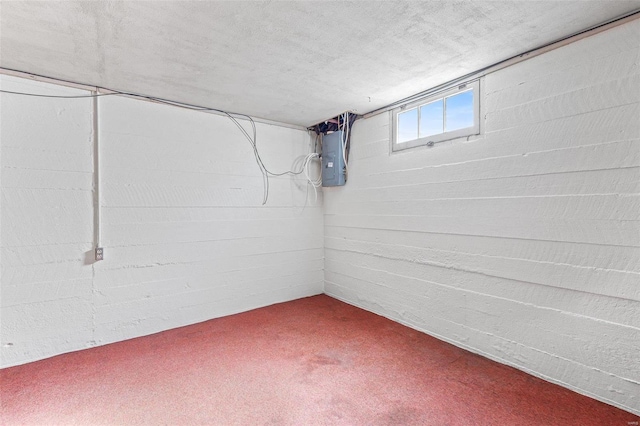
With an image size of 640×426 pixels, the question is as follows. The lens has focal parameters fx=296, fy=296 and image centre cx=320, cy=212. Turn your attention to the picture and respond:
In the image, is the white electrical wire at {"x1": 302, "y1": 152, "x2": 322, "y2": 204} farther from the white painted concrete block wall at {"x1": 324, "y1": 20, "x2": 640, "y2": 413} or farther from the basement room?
the white painted concrete block wall at {"x1": 324, "y1": 20, "x2": 640, "y2": 413}

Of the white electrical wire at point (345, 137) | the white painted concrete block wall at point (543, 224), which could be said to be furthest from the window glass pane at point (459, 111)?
the white electrical wire at point (345, 137)

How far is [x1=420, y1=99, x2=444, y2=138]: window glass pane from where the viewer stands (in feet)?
8.72

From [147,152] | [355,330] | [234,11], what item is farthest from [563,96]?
[147,152]

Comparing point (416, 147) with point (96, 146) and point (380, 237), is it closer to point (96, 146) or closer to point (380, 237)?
point (380, 237)

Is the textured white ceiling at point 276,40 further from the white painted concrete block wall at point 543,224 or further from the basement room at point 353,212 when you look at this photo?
the white painted concrete block wall at point 543,224

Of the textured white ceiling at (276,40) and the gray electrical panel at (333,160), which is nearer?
the textured white ceiling at (276,40)

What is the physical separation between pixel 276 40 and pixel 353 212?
210 centimetres

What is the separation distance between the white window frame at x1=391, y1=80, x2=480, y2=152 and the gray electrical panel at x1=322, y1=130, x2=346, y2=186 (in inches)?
27.8

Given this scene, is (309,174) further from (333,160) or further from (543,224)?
(543,224)

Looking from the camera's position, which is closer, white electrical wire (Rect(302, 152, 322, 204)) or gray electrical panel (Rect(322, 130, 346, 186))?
gray electrical panel (Rect(322, 130, 346, 186))

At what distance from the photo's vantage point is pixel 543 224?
1979 mm

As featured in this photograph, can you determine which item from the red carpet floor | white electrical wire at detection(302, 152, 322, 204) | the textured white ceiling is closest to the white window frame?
the textured white ceiling

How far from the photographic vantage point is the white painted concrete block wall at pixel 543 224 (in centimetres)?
169

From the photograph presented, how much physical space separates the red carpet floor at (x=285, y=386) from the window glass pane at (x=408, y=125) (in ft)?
6.17
